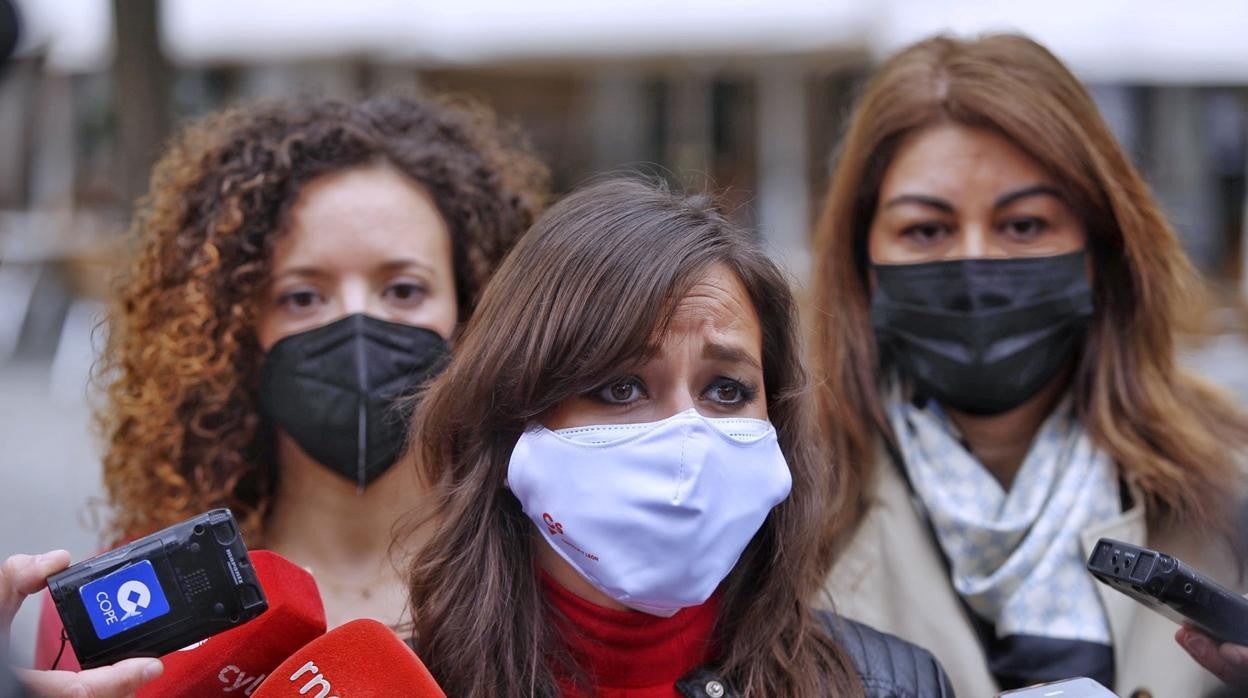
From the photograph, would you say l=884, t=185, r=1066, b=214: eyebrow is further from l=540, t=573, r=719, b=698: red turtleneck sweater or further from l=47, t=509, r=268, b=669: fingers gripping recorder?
l=47, t=509, r=268, b=669: fingers gripping recorder

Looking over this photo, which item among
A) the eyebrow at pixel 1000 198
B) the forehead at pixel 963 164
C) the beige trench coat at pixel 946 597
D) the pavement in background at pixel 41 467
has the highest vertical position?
the forehead at pixel 963 164

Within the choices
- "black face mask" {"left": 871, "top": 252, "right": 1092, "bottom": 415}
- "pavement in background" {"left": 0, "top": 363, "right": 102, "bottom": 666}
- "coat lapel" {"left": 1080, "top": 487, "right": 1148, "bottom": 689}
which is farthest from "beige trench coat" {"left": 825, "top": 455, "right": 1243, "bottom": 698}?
"pavement in background" {"left": 0, "top": 363, "right": 102, "bottom": 666}

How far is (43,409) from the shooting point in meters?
9.05

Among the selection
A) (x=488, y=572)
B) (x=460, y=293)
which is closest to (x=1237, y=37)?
(x=460, y=293)

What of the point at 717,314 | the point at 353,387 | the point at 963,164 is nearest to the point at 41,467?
the point at 353,387

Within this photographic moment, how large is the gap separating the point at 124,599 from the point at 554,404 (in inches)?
26.4

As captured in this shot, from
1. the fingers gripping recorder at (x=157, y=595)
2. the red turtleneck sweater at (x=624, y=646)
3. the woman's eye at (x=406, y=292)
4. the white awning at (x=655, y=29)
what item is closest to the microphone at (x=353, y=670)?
the fingers gripping recorder at (x=157, y=595)

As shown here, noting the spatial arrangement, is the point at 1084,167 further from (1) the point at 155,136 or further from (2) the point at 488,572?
Result: (1) the point at 155,136

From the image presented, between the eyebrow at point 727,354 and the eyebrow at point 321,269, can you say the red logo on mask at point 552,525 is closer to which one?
the eyebrow at point 727,354

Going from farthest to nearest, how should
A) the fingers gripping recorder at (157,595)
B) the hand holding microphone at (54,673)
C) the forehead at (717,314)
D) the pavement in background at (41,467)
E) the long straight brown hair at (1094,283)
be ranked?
the pavement in background at (41,467)
the long straight brown hair at (1094,283)
the forehead at (717,314)
the fingers gripping recorder at (157,595)
the hand holding microphone at (54,673)

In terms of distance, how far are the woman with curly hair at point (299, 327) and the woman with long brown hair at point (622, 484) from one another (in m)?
0.42

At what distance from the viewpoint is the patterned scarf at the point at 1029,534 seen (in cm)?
266

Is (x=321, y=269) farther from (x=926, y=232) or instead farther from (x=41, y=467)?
(x=41, y=467)

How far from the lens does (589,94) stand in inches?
517
